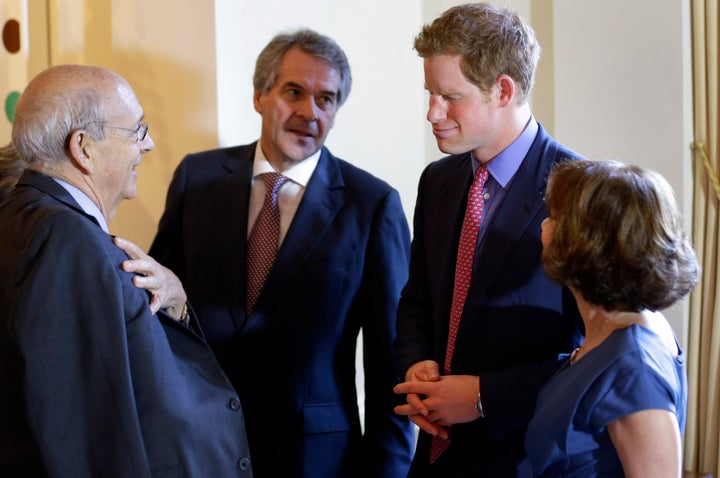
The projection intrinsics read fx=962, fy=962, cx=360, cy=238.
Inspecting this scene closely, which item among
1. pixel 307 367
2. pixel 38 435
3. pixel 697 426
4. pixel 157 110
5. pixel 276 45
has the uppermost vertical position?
pixel 276 45

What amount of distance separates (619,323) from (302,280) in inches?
48.6

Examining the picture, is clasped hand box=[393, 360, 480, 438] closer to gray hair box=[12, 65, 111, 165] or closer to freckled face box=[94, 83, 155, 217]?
freckled face box=[94, 83, 155, 217]

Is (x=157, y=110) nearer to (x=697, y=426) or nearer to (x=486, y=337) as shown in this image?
(x=486, y=337)

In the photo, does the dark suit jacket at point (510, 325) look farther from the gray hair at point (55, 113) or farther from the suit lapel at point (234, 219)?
the gray hair at point (55, 113)

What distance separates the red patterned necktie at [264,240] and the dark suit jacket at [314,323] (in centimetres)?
3

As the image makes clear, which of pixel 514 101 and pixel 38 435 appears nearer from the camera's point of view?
pixel 38 435

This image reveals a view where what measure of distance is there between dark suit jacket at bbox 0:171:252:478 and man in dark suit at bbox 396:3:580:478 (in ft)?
2.04

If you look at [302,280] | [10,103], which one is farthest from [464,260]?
[10,103]

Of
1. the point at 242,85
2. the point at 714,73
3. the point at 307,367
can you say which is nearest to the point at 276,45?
the point at 242,85

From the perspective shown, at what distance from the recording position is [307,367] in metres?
2.84

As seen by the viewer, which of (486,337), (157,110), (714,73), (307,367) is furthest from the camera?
(157,110)

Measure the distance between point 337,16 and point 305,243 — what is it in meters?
1.27

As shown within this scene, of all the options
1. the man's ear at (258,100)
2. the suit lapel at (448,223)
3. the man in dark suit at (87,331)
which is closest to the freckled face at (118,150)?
the man in dark suit at (87,331)

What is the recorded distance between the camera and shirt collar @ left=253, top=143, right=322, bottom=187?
116 inches
